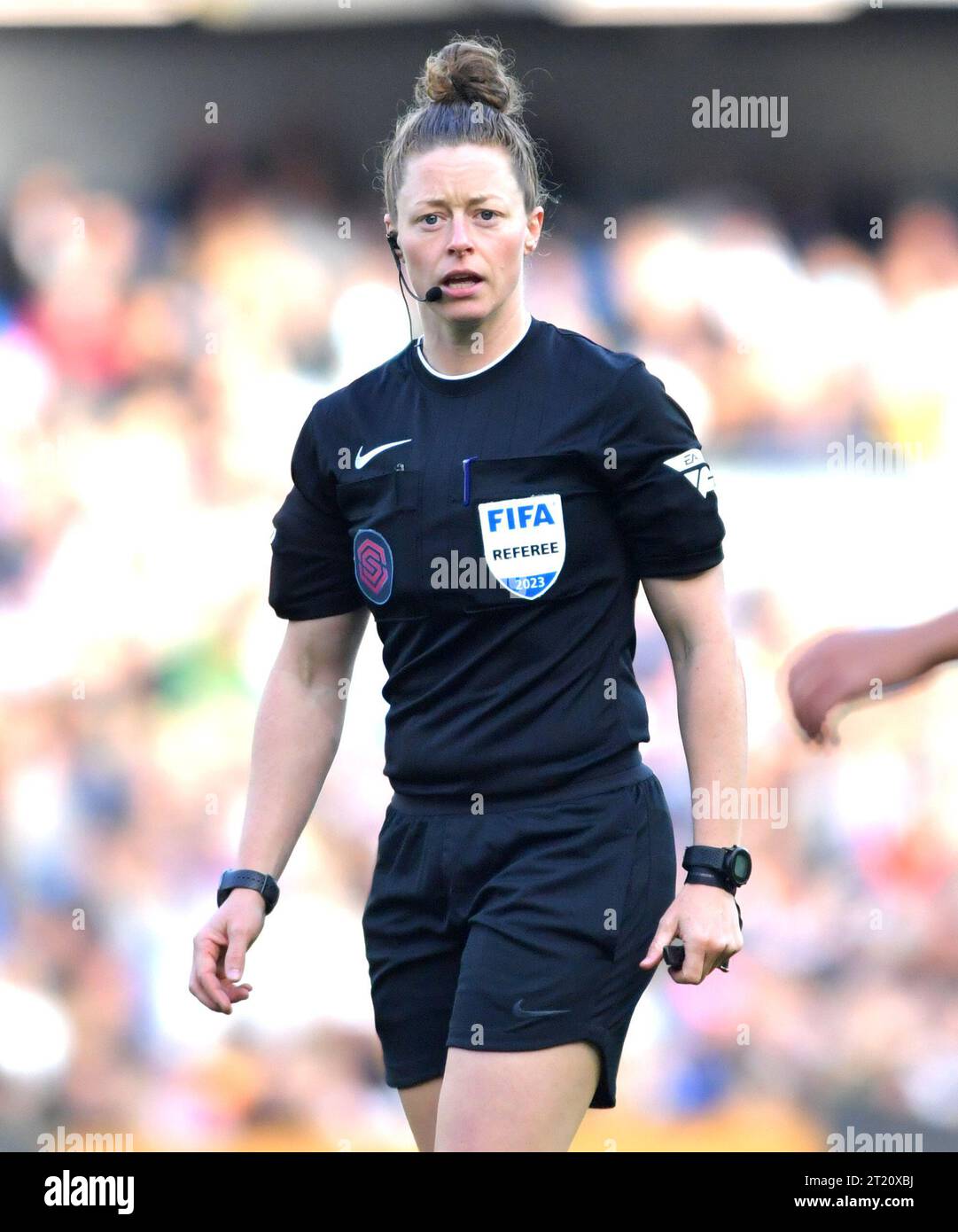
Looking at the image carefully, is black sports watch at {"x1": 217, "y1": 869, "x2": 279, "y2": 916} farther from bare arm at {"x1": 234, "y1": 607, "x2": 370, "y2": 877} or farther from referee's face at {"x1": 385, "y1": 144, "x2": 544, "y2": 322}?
referee's face at {"x1": 385, "y1": 144, "x2": 544, "y2": 322}

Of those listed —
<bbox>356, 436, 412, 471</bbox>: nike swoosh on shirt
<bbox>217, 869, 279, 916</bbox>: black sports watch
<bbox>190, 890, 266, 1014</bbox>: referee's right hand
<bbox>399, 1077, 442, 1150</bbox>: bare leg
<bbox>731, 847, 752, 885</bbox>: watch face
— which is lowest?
<bbox>399, 1077, 442, 1150</bbox>: bare leg

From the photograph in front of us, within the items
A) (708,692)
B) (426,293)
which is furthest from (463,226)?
(708,692)

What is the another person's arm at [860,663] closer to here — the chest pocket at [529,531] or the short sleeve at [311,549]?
the chest pocket at [529,531]

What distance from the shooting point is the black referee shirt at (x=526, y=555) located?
9.08ft

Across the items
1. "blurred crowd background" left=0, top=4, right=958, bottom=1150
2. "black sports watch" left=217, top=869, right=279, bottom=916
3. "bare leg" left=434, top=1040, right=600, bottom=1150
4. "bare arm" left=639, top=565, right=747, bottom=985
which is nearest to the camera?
"bare leg" left=434, top=1040, right=600, bottom=1150

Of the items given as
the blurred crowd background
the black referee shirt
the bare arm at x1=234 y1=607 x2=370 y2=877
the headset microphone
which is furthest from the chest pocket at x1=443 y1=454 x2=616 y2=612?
the blurred crowd background

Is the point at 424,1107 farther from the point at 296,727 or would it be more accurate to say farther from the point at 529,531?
the point at 529,531

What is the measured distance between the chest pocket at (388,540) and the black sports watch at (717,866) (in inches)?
22.2

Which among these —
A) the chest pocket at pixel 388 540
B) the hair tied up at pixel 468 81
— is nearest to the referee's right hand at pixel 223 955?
the chest pocket at pixel 388 540

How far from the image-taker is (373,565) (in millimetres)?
2920

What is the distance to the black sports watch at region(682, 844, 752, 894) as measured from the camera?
2.75m

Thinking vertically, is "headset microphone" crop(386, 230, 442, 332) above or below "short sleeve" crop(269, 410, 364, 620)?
above

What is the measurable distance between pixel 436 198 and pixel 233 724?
10.1 ft

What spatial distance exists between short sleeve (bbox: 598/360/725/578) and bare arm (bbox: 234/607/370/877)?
0.58m
